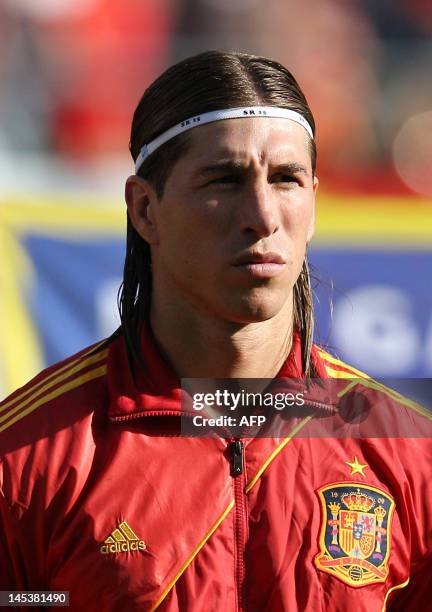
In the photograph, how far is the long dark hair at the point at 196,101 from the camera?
2070 millimetres

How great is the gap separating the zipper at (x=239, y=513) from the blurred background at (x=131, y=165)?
1822 mm

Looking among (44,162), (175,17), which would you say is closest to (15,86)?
(44,162)

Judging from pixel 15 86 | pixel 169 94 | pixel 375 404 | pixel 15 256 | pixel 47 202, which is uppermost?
pixel 15 86

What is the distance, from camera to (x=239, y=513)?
74.5 inches

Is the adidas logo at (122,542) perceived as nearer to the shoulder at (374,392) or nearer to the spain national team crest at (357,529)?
the spain national team crest at (357,529)

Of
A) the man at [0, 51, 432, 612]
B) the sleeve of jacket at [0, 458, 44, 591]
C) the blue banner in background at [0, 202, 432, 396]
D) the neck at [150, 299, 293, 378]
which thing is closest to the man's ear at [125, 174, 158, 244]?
the man at [0, 51, 432, 612]

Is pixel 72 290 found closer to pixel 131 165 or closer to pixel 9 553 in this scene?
pixel 131 165

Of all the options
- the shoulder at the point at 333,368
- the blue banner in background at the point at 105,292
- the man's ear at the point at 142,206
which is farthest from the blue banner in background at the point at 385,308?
the man's ear at the point at 142,206

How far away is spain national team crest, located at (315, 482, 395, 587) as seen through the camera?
6.20ft

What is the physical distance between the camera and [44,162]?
408 cm

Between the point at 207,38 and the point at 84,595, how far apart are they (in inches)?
123

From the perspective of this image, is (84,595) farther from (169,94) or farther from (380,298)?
(380,298)

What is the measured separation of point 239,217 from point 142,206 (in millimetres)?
329

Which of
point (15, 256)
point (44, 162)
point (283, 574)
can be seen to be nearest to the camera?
point (283, 574)
